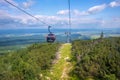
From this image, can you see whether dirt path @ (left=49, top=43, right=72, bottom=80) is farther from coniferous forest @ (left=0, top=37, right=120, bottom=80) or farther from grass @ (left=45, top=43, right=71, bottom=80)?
coniferous forest @ (left=0, top=37, right=120, bottom=80)

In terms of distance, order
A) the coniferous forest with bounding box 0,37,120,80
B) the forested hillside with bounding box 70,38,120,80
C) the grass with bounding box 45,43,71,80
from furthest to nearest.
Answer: the grass with bounding box 45,43,71,80 → the forested hillside with bounding box 70,38,120,80 → the coniferous forest with bounding box 0,37,120,80

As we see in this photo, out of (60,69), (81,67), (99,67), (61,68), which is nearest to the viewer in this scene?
(99,67)

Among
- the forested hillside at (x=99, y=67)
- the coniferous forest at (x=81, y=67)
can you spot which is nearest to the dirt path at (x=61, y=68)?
the coniferous forest at (x=81, y=67)

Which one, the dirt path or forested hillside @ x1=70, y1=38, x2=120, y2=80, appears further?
the dirt path

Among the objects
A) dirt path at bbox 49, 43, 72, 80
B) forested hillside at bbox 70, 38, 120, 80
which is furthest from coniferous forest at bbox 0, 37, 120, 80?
dirt path at bbox 49, 43, 72, 80

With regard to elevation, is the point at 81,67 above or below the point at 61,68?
above

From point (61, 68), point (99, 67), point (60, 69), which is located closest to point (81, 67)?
point (99, 67)

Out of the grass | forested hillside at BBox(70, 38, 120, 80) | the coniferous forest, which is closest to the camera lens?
the coniferous forest

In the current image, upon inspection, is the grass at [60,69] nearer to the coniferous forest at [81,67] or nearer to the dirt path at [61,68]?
the dirt path at [61,68]

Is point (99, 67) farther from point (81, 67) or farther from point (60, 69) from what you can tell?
point (60, 69)

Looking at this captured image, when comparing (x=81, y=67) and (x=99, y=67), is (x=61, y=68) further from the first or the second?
(x=99, y=67)

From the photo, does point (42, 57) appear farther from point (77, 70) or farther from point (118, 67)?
point (118, 67)

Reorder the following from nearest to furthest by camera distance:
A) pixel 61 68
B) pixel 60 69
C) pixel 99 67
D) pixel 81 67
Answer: pixel 99 67 → pixel 81 67 → pixel 60 69 → pixel 61 68

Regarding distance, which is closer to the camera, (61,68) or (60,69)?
(60,69)
